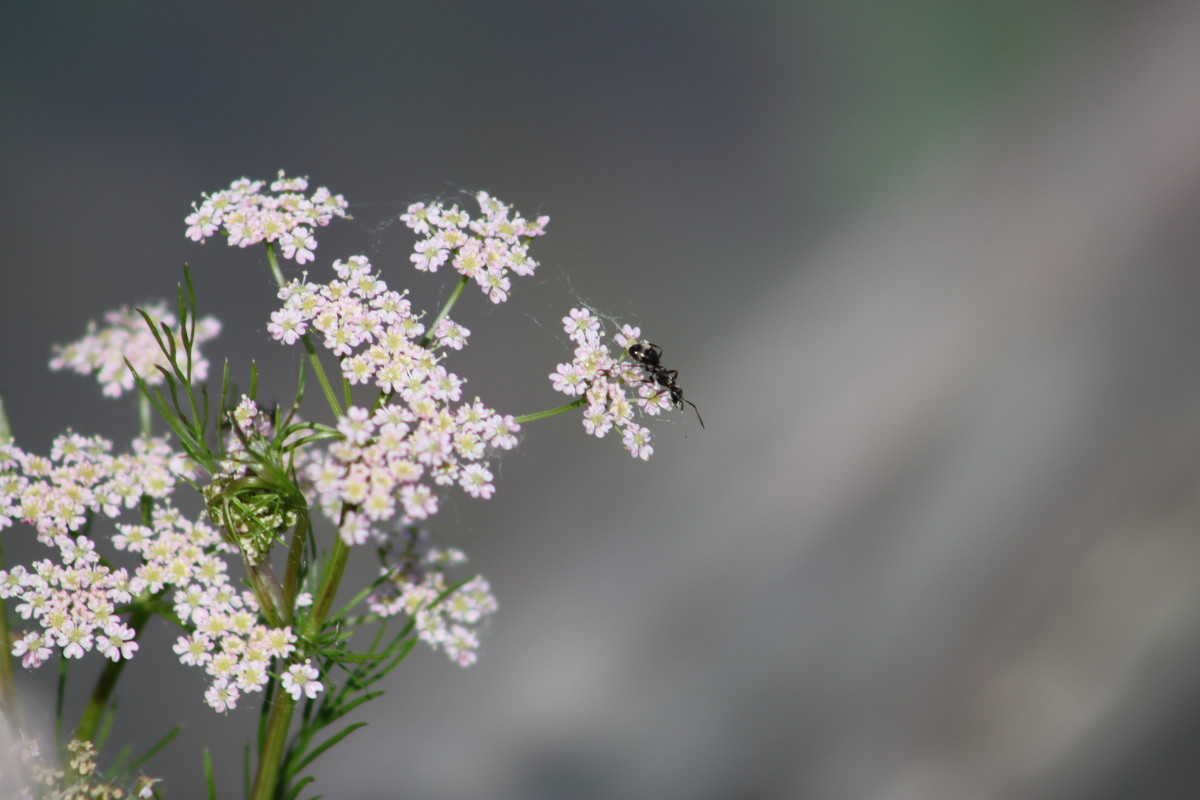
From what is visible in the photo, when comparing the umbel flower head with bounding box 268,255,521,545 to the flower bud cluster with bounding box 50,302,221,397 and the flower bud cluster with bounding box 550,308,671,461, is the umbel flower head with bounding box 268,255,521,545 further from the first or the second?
the flower bud cluster with bounding box 50,302,221,397

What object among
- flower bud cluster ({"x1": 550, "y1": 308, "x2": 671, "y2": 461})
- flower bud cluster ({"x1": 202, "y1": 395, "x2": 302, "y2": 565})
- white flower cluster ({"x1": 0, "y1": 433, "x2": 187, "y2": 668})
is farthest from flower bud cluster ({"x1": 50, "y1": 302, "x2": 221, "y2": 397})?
flower bud cluster ({"x1": 550, "y1": 308, "x2": 671, "y2": 461})

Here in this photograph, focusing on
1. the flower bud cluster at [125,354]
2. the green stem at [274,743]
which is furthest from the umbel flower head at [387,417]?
the flower bud cluster at [125,354]

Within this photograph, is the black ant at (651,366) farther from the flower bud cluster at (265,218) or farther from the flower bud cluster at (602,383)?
the flower bud cluster at (265,218)

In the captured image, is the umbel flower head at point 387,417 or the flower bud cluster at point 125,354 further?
the flower bud cluster at point 125,354

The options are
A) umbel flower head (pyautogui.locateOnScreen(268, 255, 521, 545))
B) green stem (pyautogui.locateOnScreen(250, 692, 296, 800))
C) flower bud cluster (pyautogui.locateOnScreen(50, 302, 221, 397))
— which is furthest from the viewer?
flower bud cluster (pyautogui.locateOnScreen(50, 302, 221, 397))

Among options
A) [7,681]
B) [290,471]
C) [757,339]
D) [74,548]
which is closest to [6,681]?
[7,681]

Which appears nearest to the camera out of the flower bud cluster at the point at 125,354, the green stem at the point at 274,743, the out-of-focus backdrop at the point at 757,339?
the green stem at the point at 274,743

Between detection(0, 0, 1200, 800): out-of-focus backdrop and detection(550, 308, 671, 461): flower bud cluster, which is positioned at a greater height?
detection(0, 0, 1200, 800): out-of-focus backdrop
